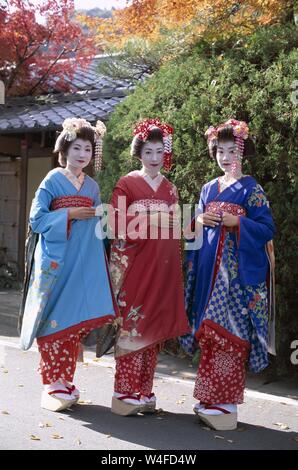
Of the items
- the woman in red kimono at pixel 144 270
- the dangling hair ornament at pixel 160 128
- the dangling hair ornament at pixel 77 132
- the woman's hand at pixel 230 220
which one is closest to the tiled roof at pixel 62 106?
the dangling hair ornament at pixel 77 132

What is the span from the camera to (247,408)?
17.1 feet

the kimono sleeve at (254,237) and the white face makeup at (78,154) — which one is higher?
the white face makeup at (78,154)

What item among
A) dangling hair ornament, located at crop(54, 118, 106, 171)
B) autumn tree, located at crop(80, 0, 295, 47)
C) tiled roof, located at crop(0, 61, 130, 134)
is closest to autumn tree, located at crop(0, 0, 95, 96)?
tiled roof, located at crop(0, 61, 130, 134)

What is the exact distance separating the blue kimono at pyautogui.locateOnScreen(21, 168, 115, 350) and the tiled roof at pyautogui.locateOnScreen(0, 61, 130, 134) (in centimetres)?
490

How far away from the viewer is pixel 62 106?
1094 centimetres

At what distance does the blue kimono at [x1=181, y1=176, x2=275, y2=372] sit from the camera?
4598 millimetres

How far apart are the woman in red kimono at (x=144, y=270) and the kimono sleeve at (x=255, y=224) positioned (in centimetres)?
53

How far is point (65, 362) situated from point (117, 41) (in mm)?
5085

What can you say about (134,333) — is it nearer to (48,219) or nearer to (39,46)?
(48,219)

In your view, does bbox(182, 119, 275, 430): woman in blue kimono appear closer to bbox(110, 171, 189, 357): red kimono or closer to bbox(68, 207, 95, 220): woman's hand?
bbox(110, 171, 189, 357): red kimono

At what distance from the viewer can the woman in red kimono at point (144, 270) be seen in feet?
15.7

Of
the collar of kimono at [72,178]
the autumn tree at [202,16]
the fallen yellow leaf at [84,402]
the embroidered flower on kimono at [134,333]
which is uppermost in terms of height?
the autumn tree at [202,16]

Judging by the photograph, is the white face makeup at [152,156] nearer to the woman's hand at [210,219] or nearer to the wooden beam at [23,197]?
the woman's hand at [210,219]
